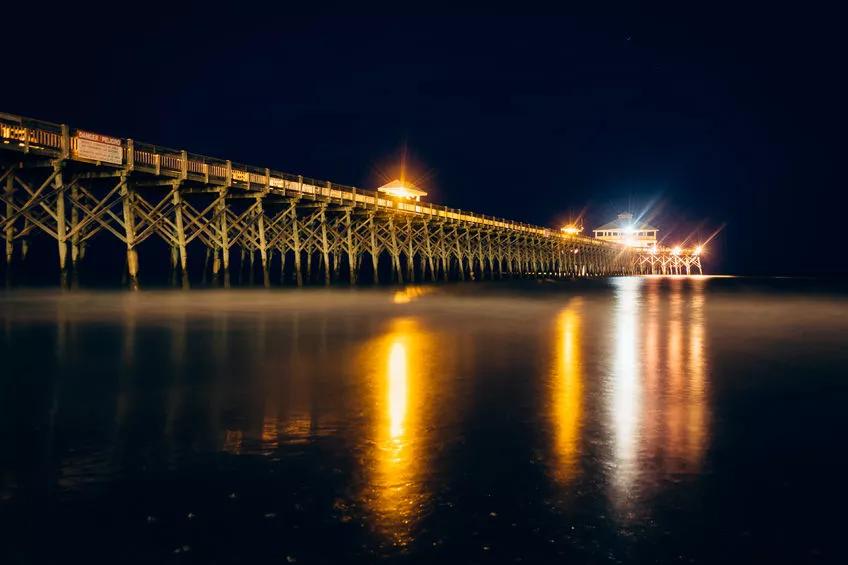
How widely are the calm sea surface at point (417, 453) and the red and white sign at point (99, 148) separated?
14.2 metres

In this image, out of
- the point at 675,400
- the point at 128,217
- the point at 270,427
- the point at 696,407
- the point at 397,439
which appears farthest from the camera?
the point at 128,217

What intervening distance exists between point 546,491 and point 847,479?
2.38 m

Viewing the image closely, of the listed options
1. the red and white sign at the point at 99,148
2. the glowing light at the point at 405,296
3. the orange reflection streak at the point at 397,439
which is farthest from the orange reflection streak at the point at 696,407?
the red and white sign at the point at 99,148

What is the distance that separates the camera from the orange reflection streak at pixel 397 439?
14.4 ft

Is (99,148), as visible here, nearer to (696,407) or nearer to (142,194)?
(142,194)

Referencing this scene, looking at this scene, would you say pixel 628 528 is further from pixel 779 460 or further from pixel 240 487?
pixel 240 487

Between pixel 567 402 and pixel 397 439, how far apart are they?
2580 mm

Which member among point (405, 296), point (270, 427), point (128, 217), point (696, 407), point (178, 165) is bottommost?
point (696, 407)

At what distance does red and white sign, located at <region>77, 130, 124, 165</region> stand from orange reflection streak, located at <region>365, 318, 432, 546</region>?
59.2 feet

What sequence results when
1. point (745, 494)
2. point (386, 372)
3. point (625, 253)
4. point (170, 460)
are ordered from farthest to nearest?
1. point (625, 253)
2. point (386, 372)
3. point (170, 460)
4. point (745, 494)

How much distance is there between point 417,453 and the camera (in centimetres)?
574

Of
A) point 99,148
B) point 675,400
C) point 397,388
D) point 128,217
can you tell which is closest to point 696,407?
point 675,400

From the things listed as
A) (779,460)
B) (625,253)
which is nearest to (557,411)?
(779,460)

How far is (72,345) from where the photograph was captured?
1216 centimetres
